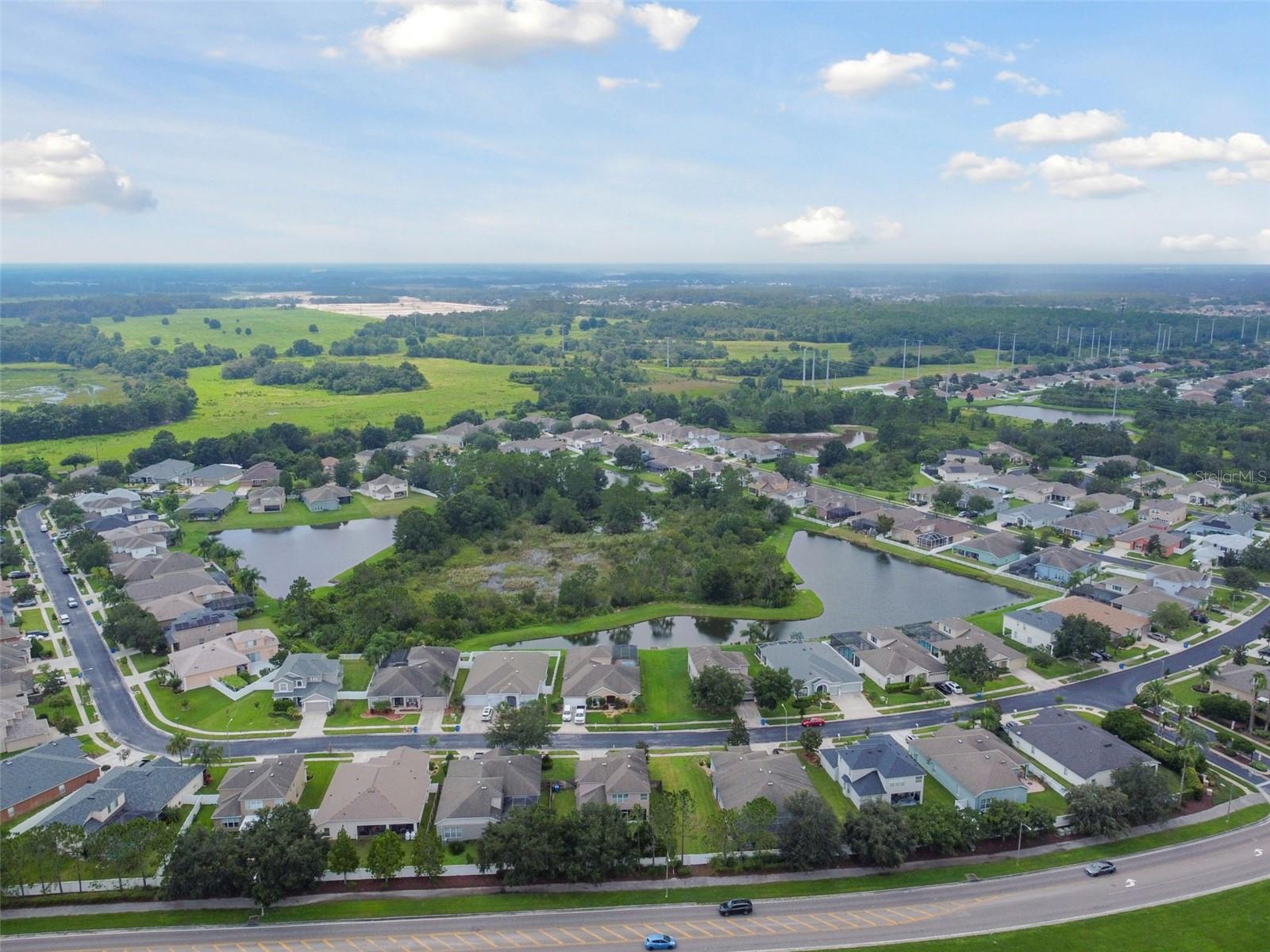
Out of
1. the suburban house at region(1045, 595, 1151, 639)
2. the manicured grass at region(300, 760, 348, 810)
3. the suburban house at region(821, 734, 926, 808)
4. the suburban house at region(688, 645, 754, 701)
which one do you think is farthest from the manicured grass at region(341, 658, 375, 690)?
the suburban house at region(1045, 595, 1151, 639)

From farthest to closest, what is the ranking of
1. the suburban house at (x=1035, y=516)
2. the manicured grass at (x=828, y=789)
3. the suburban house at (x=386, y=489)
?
the suburban house at (x=386, y=489), the suburban house at (x=1035, y=516), the manicured grass at (x=828, y=789)

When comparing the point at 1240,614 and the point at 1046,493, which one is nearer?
the point at 1240,614

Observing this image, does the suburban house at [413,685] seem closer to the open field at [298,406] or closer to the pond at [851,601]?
the pond at [851,601]

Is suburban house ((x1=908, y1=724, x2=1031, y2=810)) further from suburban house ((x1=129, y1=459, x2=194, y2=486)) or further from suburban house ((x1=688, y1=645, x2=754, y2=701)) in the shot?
suburban house ((x1=129, y1=459, x2=194, y2=486))

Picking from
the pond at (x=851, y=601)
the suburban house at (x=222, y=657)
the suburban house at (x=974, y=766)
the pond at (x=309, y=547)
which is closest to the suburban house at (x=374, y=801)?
the suburban house at (x=222, y=657)

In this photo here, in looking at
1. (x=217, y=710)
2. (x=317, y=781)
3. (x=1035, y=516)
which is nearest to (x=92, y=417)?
(x=217, y=710)

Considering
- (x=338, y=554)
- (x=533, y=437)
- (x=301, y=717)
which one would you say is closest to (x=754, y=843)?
(x=301, y=717)

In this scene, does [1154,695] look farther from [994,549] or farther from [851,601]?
[994,549]

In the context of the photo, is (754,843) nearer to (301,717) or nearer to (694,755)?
(694,755)
